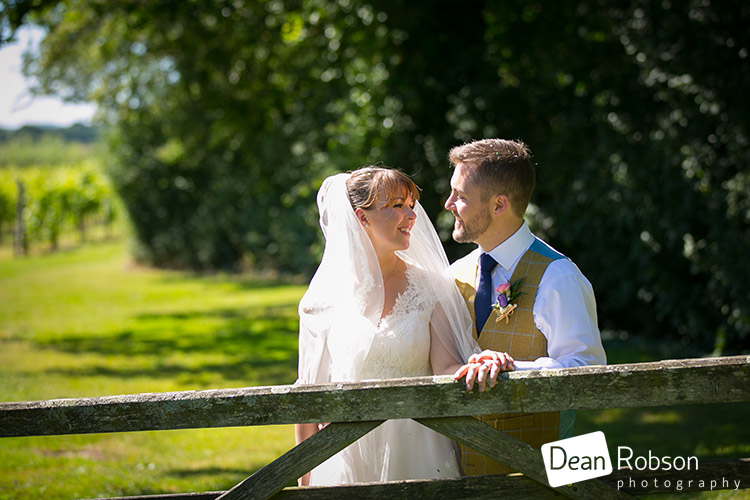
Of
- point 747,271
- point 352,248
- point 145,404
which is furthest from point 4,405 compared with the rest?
point 747,271

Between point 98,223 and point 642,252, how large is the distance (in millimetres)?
62838

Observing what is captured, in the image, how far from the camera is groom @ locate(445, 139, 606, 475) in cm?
304

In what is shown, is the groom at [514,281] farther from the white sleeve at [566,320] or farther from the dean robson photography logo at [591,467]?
the dean robson photography logo at [591,467]

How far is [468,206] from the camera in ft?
10.8

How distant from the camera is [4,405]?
8.93 ft

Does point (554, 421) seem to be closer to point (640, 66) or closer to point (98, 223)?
point (640, 66)

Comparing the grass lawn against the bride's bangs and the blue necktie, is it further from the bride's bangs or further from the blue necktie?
the bride's bangs

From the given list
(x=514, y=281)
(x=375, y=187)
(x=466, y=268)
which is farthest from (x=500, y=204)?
(x=375, y=187)

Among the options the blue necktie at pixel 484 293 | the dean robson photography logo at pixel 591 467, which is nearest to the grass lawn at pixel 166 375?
the dean robson photography logo at pixel 591 467

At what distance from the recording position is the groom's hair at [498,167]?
3.22 meters

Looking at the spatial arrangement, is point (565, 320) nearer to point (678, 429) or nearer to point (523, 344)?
point (523, 344)

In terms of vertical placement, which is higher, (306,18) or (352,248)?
(306,18)

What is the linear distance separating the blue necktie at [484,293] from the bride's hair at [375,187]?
50cm

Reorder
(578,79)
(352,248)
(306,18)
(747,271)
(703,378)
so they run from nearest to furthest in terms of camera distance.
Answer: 1. (703,378)
2. (352,248)
3. (747,271)
4. (578,79)
5. (306,18)
